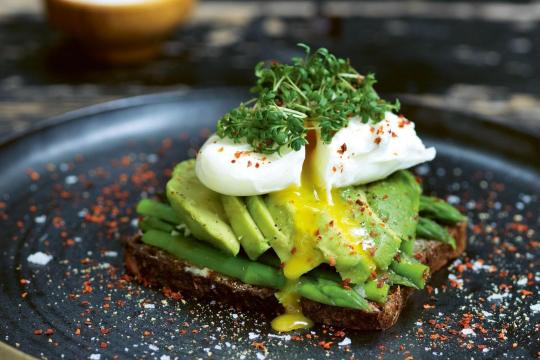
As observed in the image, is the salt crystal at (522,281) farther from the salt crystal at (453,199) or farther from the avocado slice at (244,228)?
the avocado slice at (244,228)

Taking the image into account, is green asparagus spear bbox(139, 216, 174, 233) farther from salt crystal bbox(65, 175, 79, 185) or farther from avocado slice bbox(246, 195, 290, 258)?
salt crystal bbox(65, 175, 79, 185)

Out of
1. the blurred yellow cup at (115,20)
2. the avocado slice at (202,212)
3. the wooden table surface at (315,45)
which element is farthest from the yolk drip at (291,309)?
the blurred yellow cup at (115,20)

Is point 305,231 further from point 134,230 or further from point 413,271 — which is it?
point 134,230

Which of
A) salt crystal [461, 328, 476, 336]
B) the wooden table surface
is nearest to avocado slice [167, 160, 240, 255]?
salt crystal [461, 328, 476, 336]

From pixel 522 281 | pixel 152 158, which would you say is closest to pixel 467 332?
pixel 522 281

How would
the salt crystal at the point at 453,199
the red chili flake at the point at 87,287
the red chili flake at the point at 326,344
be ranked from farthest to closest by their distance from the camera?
the salt crystal at the point at 453,199
the red chili flake at the point at 87,287
the red chili flake at the point at 326,344

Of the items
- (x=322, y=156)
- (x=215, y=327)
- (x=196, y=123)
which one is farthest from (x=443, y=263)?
(x=196, y=123)
